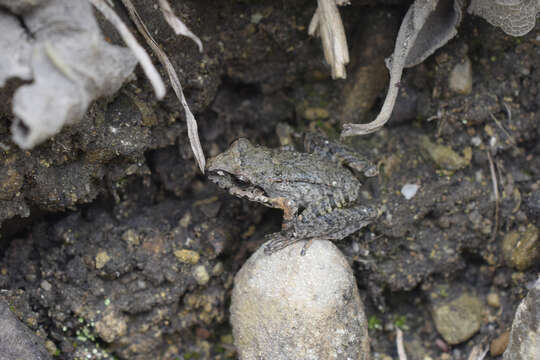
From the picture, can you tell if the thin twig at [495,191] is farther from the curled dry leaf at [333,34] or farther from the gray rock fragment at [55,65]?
the gray rock fragment at [55,65]

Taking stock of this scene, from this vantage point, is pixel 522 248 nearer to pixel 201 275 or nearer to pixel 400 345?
pixel 400 345

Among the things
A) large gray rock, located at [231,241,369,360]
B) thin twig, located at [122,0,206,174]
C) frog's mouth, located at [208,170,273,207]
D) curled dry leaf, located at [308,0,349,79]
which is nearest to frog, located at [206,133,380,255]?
frog's mouth, located at [208,170,273,207]

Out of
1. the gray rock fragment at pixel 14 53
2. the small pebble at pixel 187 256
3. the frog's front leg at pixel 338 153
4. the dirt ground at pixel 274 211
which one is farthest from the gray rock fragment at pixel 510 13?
the gray rock fragment at pixel 14 53

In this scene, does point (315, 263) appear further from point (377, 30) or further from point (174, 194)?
point (377, 30)

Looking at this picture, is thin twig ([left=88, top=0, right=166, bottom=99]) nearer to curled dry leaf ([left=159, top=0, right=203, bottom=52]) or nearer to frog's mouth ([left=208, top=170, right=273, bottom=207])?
curled dry leaf ([left=159, top=0, right=203, bottom=52])

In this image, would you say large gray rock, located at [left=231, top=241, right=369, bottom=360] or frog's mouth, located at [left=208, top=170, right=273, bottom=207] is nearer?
large gray rock, located at [left=231, top=241, right=369, bottom=360]

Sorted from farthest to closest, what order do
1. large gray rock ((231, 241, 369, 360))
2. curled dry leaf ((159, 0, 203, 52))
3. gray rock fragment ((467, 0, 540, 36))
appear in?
large gray rock ((231, 241, 369, 360)) < gray rock fragment ((467, 0, 540, 36)) < curled dry leaf ((159, 0, 203, 52))

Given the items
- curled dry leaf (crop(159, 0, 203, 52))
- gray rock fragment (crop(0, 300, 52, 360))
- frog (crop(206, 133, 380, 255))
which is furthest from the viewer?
frog (crop(206, 133, 380, 255))

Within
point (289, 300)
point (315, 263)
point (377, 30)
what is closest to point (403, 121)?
point (377, 30)
